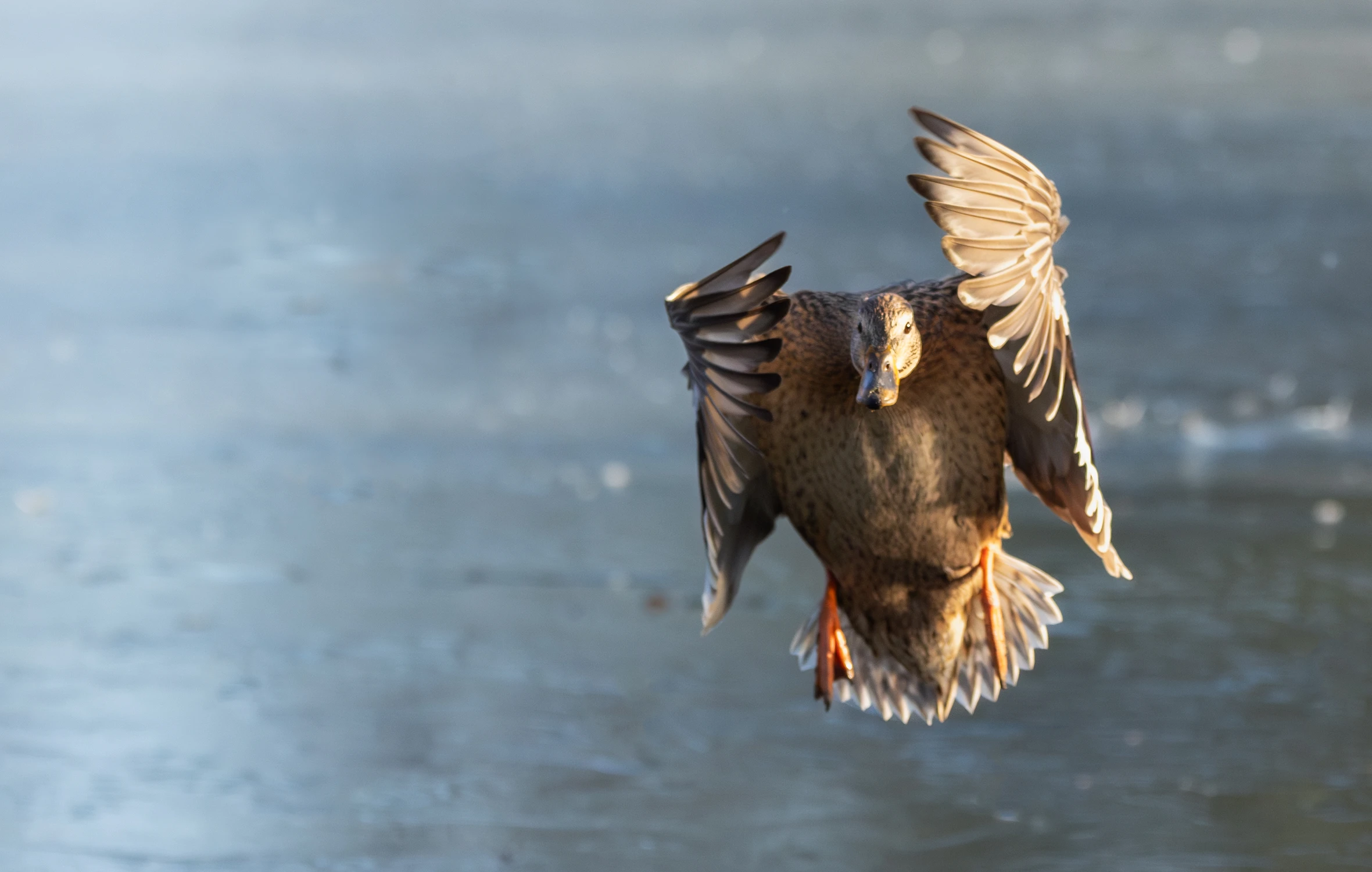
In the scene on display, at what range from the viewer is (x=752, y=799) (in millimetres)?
3289

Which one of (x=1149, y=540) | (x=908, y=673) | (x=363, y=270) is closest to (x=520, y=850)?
(x=908, y=673)

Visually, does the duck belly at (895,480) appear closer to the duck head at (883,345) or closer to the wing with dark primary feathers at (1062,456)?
the wing with dark primary feathers at (1062,456)

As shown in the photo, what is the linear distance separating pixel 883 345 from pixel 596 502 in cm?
289

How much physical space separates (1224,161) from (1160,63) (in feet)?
7.85

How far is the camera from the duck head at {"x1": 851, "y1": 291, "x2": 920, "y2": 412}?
2.18 m

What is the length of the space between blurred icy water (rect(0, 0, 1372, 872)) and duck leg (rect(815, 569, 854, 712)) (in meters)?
0.54

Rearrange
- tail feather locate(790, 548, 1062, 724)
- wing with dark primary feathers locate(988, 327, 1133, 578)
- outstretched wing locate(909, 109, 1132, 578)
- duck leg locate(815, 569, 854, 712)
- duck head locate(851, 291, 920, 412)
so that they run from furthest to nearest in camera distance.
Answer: tail feather locate(790, 548, 1062, 724) < duck leg locate(815, 569, 854, 712) < wing with dark primary feathers locate(988, 327, 1133, 578) < duck head locate(851, 291, 920, 412) < outstretched wing locate(909, 109, 1132, 578)

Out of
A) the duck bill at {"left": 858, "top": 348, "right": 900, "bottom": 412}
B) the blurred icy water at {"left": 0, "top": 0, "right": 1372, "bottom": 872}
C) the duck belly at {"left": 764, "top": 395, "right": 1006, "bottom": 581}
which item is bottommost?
the blurred icy water at {"left": 0, "top": 0, "right": 1372, "bottom": 872}

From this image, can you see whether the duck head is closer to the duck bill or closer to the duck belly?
the duck bill

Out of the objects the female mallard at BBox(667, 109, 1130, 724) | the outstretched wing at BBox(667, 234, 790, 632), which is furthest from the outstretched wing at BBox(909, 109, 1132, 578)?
the outstretched wing at BBox(667, 234, 790, 632)

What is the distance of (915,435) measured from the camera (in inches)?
96.5

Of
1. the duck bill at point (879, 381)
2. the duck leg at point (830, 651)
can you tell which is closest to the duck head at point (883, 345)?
the duck bill at point (879, 381)

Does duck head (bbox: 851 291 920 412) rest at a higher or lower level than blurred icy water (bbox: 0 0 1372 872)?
higher

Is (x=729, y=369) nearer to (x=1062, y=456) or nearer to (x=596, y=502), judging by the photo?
(x=1062, y=456)
